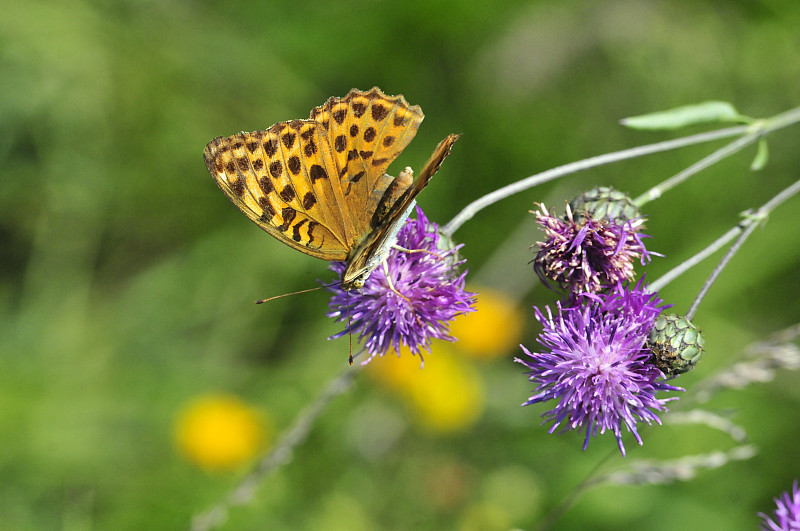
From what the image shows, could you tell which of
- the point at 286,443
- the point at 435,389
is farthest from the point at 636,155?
the point at 435,389

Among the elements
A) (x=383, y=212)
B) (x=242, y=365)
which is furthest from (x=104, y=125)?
(x=383, y=212)

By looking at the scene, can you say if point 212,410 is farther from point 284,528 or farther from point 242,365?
point 284,528

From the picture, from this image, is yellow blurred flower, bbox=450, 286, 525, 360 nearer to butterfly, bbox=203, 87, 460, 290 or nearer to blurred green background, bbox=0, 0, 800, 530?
blurred green background, bbox=0, 0, 800, 530

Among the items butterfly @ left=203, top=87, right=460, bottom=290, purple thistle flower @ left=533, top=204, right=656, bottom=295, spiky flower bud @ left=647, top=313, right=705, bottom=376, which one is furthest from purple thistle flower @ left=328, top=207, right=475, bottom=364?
spiky flower bud @ left=647, top=313, right=705, bottom=376

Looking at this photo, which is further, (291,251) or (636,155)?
(291,251)

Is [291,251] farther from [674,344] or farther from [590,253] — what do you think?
[674,344]

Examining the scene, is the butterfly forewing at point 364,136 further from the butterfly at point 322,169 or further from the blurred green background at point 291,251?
the blurred green background at point 291,251
